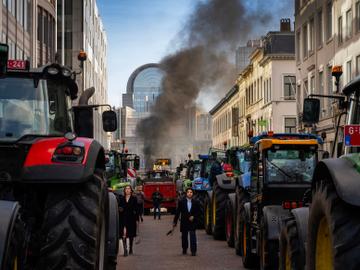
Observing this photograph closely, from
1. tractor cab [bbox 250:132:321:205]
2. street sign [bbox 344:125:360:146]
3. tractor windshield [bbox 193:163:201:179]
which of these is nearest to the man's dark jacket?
tractor cab [bbox 250:132:321:205]

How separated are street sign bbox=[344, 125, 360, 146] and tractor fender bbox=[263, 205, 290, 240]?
660cm

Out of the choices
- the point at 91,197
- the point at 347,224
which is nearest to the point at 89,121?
the point at 91,197

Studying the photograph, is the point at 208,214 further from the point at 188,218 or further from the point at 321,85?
the point at 321,85

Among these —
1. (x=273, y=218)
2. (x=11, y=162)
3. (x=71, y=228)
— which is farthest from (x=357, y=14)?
(x=71, y=228)

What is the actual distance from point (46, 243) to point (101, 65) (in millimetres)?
100082

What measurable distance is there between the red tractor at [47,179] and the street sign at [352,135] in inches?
86.6

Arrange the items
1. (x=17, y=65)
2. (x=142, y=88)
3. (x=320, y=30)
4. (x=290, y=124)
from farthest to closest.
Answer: (x=142, y=88)
(x=290, y=124)
(x=320, y=30)
(x=17, y=65)

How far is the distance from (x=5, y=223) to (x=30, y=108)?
2651mm

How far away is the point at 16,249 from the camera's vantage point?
541 cm

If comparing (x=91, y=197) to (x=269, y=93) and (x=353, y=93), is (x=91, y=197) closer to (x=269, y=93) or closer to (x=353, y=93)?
(x=353, y=93)

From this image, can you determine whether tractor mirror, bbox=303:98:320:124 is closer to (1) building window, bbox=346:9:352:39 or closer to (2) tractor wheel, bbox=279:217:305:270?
(2) tractor wheel, bbox=279:217:305:270

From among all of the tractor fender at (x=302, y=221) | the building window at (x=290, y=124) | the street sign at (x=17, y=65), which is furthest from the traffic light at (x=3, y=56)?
the building window at (x=290, y=124)

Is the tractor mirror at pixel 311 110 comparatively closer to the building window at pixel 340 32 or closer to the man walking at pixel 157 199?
the building window at pixel 340 32

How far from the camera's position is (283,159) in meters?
15.0
